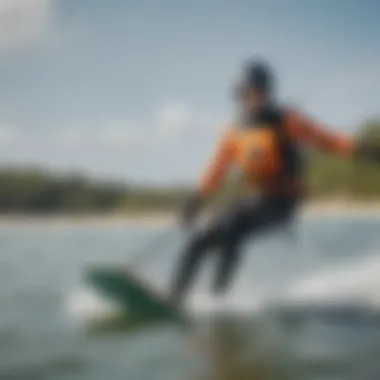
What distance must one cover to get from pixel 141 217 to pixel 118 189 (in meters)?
0.07

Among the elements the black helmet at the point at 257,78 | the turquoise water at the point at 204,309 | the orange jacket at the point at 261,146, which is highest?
the black helmet at the point at 257,78

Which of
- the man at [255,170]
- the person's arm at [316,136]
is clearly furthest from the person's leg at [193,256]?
the person's arm at [316,136]

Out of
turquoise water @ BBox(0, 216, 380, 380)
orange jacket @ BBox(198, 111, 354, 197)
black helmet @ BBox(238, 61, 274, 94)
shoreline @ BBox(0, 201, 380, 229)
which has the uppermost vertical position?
black helmet @ BBox(238, 61, 274, 94)

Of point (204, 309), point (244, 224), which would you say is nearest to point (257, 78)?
point (244, 224)

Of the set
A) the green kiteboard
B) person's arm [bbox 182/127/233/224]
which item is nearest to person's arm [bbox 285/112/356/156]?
person's arm [bbox 182/127/233/224]

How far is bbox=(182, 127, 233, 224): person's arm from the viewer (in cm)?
150

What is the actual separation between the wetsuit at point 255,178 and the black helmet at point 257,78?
1.8 inches

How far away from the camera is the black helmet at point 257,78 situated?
4.98 feet

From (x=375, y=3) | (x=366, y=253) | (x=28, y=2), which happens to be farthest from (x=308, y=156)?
(x=28, y=2)

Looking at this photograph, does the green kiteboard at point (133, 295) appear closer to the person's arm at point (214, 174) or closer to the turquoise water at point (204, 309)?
the turquoise water at point (204, 309)

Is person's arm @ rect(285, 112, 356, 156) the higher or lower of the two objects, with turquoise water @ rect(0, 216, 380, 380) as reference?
higher

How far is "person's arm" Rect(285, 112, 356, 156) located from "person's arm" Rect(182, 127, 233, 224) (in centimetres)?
11

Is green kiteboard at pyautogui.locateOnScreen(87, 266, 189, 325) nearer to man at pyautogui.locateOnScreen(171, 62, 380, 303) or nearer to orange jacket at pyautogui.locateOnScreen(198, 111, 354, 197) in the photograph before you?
man at pyautogui.locateOnScreen(171, 62, 380, 303)

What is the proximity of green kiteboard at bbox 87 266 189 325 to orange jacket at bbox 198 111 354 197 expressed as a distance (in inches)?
7.8
